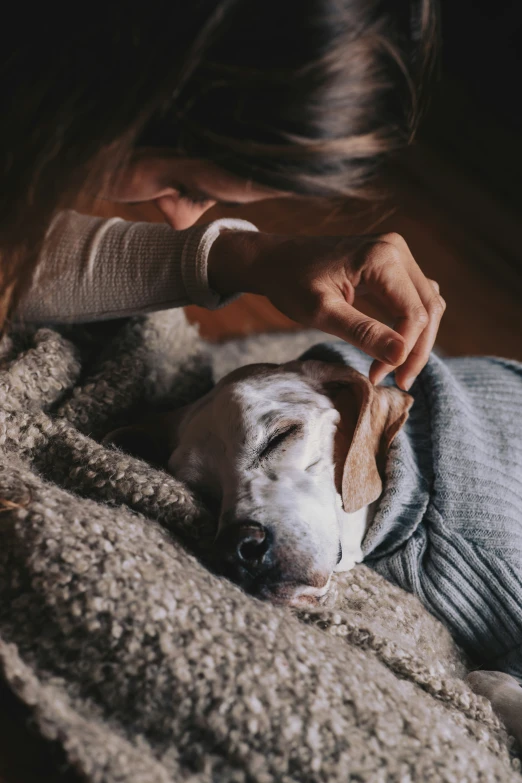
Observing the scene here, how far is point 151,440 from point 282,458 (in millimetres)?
318

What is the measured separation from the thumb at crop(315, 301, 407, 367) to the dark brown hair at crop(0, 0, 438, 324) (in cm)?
27

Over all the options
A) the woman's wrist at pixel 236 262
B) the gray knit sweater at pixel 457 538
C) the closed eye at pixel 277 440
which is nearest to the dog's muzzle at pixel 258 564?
the closed eye at pixel 277 440

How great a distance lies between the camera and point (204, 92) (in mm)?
1147

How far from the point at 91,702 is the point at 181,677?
106 mm

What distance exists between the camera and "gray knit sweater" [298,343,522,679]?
1249 millimetres

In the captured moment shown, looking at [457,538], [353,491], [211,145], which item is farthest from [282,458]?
[211,145]

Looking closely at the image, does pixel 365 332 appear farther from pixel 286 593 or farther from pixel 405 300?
pixel 286 593

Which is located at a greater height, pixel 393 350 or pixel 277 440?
pixel 393 350

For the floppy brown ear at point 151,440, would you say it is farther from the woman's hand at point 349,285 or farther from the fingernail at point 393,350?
the fingernail at point 393,350

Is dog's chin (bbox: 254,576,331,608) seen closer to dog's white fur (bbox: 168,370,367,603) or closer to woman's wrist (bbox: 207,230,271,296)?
dog's white fur (bbox: 168,370,367,603)

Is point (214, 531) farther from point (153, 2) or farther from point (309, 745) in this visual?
point (153, 2)

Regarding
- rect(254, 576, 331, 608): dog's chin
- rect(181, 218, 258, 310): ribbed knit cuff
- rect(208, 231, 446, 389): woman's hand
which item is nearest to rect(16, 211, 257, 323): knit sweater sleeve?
rect(181, 218, 258, 310): ribbed knit cuff

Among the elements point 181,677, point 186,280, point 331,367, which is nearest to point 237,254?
point 186,280

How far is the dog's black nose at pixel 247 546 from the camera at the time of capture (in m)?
1.01
